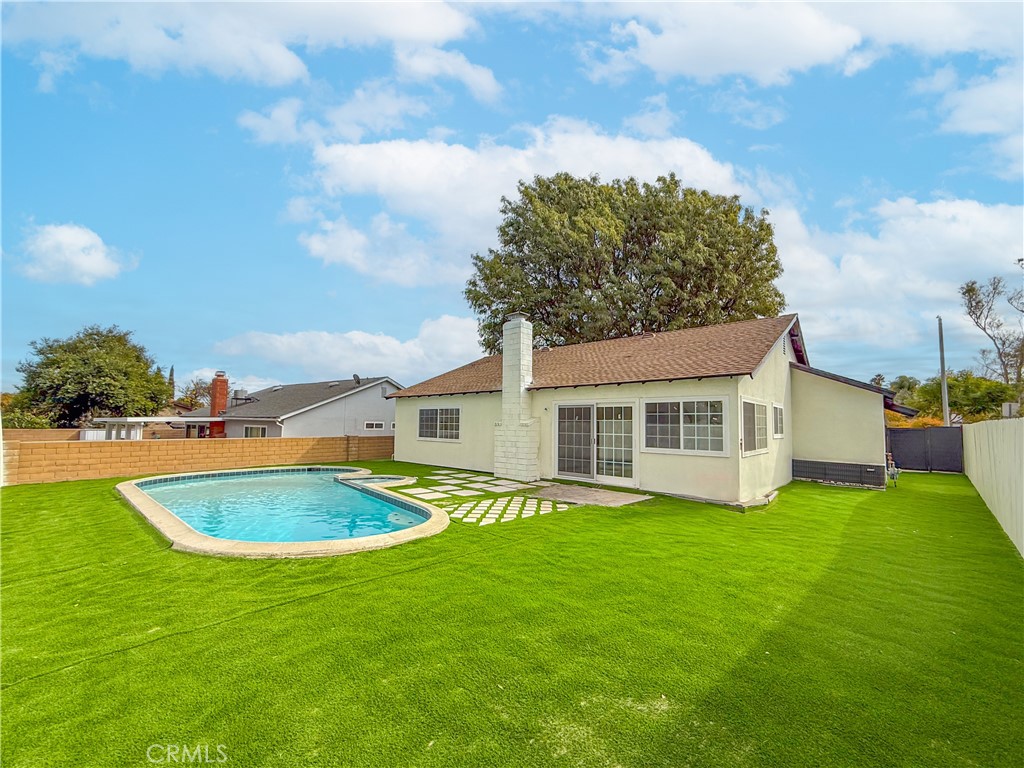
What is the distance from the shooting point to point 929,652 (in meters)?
3.48

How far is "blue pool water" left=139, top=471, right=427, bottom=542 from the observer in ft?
28.4

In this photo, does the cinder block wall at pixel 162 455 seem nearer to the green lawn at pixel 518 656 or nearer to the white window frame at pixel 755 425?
the green lawn at pixel 518 656

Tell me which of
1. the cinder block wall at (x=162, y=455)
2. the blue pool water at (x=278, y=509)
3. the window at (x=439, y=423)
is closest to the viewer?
the blue pool water at (x=278, y=509)

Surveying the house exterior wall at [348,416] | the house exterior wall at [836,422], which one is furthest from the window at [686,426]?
the house exterior wall at [348,416]

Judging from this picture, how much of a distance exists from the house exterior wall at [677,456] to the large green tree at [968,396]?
20.4m

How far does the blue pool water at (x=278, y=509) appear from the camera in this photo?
8664mm

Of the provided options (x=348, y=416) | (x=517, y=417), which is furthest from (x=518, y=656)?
(x=348, y=416)

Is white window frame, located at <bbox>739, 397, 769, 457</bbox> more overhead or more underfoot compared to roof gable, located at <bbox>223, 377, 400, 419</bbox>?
more underfoot

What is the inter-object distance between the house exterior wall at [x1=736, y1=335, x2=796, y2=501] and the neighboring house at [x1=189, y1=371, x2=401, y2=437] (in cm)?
1690

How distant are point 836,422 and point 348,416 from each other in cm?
2159

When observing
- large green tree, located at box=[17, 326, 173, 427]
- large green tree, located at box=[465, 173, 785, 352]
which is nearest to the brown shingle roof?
large green tree, located at box=[465, 173, 785, 352]

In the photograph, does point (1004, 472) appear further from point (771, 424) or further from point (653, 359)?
point (653, 359)

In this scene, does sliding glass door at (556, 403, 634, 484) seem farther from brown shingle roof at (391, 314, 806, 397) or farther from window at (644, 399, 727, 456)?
brown shingle roof at (391, 314, 806, 397)

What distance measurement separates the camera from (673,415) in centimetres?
1066
